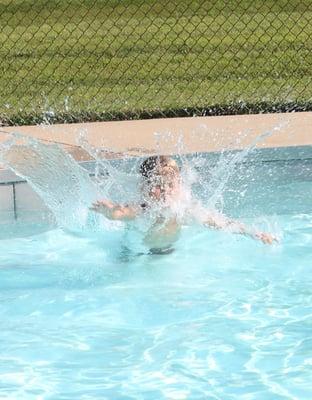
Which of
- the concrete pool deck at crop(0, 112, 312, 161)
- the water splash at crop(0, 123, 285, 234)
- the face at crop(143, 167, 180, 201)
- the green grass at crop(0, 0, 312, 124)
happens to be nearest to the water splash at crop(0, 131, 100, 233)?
the water splash at crop(0, 123, 285, 234)

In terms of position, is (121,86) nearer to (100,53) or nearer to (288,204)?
(100,53)

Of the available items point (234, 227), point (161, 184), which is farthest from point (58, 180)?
point (234, 227)

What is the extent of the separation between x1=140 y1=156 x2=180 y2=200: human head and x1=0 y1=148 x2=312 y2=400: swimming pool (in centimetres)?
43

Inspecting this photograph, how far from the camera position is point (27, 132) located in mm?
9305

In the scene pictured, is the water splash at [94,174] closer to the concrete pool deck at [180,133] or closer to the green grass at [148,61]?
the concrete pool deck at [180,133]

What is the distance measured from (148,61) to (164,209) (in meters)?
5.90

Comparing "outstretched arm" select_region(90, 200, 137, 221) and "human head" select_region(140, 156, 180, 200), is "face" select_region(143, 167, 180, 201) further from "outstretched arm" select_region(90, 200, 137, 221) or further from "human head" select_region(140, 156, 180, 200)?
"outstretched arm" select_region(90, 200, 137, 221)

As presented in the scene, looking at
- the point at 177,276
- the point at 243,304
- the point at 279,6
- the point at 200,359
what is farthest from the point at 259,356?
the point at 279,6

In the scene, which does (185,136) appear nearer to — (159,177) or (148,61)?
(159,177)

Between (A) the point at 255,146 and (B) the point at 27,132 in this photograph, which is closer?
(A) the point at 255,146

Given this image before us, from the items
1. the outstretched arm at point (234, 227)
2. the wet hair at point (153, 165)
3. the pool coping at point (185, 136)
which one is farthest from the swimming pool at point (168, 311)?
the pool coping at point (185, 136)

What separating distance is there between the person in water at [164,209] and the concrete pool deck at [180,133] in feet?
5.39

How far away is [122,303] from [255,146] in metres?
2.65

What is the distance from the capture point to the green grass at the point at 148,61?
33.9 ft
